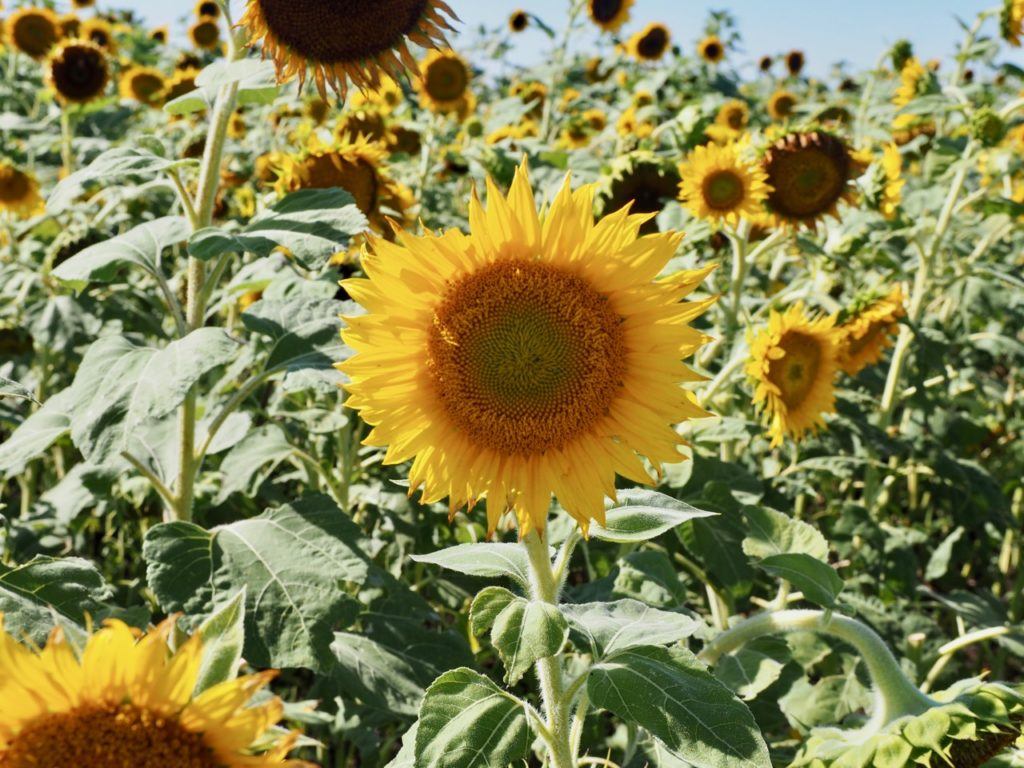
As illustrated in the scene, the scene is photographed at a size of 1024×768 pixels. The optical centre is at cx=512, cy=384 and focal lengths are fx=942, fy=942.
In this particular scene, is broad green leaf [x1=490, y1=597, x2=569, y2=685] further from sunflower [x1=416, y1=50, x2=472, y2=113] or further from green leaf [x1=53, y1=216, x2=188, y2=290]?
sunflower [x1=416, y1=50, x2=472, y2=113]

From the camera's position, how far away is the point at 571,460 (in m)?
1.37

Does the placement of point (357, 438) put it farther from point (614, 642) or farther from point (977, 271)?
point (977, 271)

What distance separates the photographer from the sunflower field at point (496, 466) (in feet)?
4.17

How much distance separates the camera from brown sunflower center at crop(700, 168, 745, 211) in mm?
2848

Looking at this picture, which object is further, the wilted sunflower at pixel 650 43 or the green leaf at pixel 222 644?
the wilted sunflower at pixel 650 43

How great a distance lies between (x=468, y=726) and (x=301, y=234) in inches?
38.9

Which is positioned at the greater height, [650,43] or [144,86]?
[650,43]

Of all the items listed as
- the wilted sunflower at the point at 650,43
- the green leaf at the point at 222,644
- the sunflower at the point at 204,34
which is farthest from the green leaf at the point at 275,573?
the sunflower at the point at 204,34

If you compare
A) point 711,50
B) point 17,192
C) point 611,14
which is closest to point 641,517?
point 17,192

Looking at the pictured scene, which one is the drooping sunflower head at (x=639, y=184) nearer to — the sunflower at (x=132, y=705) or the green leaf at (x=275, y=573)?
the green leaf at (x=275, y=573)

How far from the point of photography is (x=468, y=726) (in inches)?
49.9

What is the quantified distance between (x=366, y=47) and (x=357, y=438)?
116 cm

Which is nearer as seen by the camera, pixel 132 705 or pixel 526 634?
pixel 132 705

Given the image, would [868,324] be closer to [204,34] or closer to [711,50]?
[711,50]
